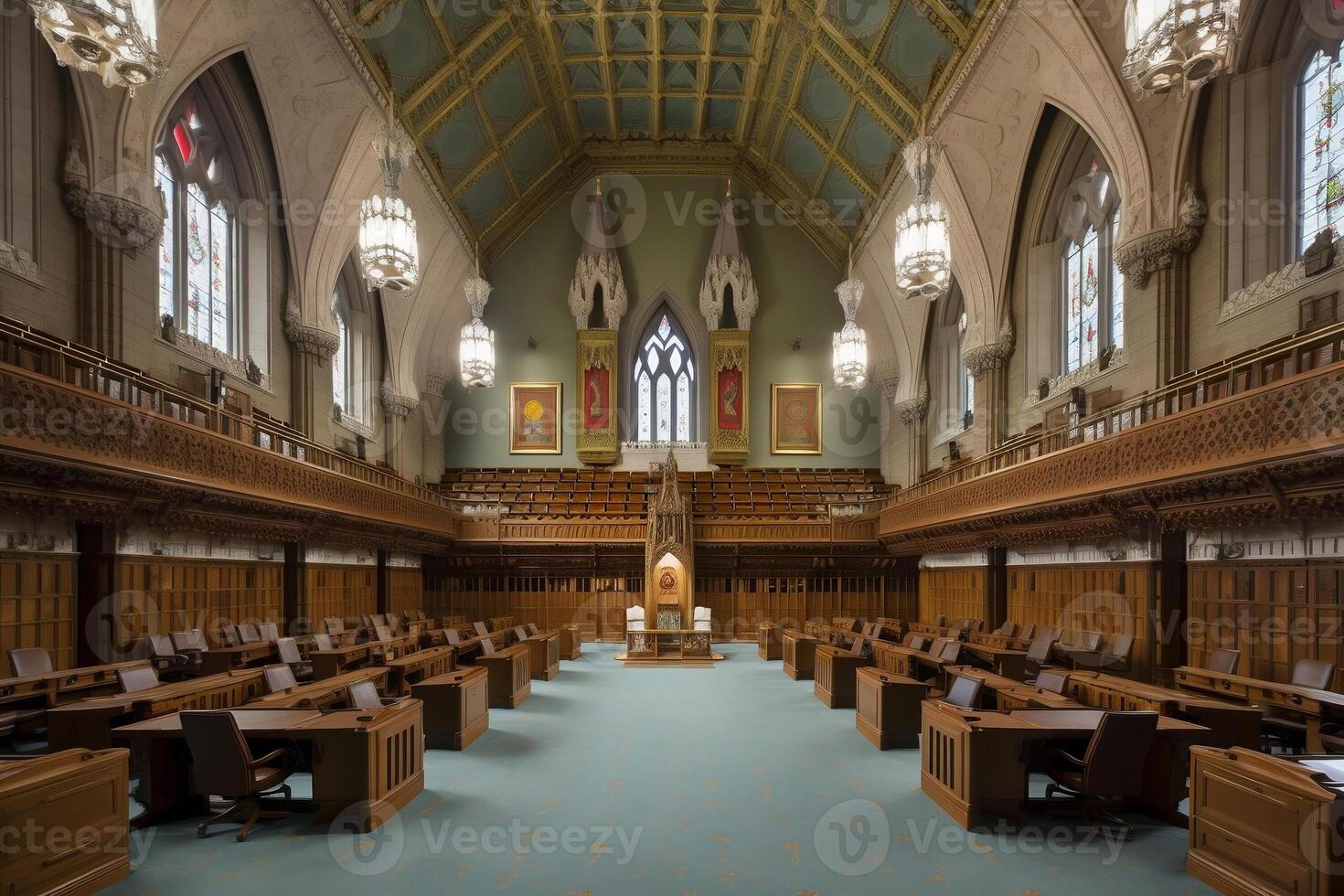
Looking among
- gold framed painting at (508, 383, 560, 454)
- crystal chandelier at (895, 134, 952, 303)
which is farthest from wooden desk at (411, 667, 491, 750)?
gold framed painting at (508, 383, 560, 454)

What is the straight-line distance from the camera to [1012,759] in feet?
18.4

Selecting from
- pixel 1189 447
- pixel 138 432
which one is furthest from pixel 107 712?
pixel 1189 447

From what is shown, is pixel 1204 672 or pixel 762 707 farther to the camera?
pixel 762 707

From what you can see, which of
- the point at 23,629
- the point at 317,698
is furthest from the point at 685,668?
the point at 23,629

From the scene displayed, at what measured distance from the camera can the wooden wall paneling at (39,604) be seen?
8.56 metres

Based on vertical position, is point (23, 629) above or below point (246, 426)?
below

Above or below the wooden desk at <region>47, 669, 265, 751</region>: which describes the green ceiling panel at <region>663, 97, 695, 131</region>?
above

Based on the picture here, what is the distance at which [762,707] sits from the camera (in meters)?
10.5

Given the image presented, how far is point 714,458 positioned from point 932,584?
8659mm

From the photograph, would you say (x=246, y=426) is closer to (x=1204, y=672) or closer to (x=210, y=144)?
(x=210, y=144)

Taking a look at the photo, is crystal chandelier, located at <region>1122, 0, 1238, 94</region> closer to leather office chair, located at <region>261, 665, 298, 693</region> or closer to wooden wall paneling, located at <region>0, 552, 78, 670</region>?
leather office chair, located at <region>261, 665, 298, 693</region>

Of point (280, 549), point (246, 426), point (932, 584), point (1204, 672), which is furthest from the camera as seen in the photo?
point (932, 584)

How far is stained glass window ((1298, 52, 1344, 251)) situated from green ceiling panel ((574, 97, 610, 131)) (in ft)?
61.0

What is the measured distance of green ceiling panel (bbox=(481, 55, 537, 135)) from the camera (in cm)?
2077
